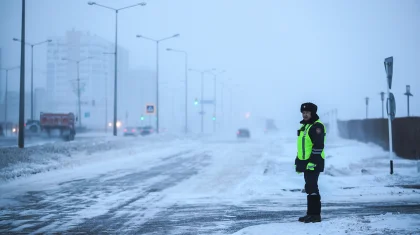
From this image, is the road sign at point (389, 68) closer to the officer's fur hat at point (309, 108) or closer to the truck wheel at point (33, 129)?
the officer's fur hat at point (309, 108)

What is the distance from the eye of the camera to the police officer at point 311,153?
695 cm

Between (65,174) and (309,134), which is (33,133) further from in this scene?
(309,134)

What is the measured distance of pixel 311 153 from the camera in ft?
23.0

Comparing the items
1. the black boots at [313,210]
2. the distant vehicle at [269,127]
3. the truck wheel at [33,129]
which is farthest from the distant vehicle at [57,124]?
the distant vehicle at [269,127]

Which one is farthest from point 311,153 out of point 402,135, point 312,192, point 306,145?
point 402,135

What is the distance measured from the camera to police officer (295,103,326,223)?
695 cm

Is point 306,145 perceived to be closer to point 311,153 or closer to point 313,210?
point 311,153

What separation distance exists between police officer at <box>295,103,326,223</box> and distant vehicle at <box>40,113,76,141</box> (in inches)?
1345

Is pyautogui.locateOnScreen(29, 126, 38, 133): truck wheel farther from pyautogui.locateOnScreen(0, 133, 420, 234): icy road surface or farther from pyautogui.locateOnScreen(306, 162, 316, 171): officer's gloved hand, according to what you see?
pyautogui.locateOnScreen(306, 162, 316, 171): officer's gloved hand

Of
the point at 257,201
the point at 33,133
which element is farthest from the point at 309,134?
the point at 33,133

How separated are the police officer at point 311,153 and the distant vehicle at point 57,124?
1345 inches

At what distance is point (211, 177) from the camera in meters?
14.9

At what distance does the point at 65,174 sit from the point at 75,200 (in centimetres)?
621

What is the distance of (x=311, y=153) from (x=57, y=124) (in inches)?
1414
